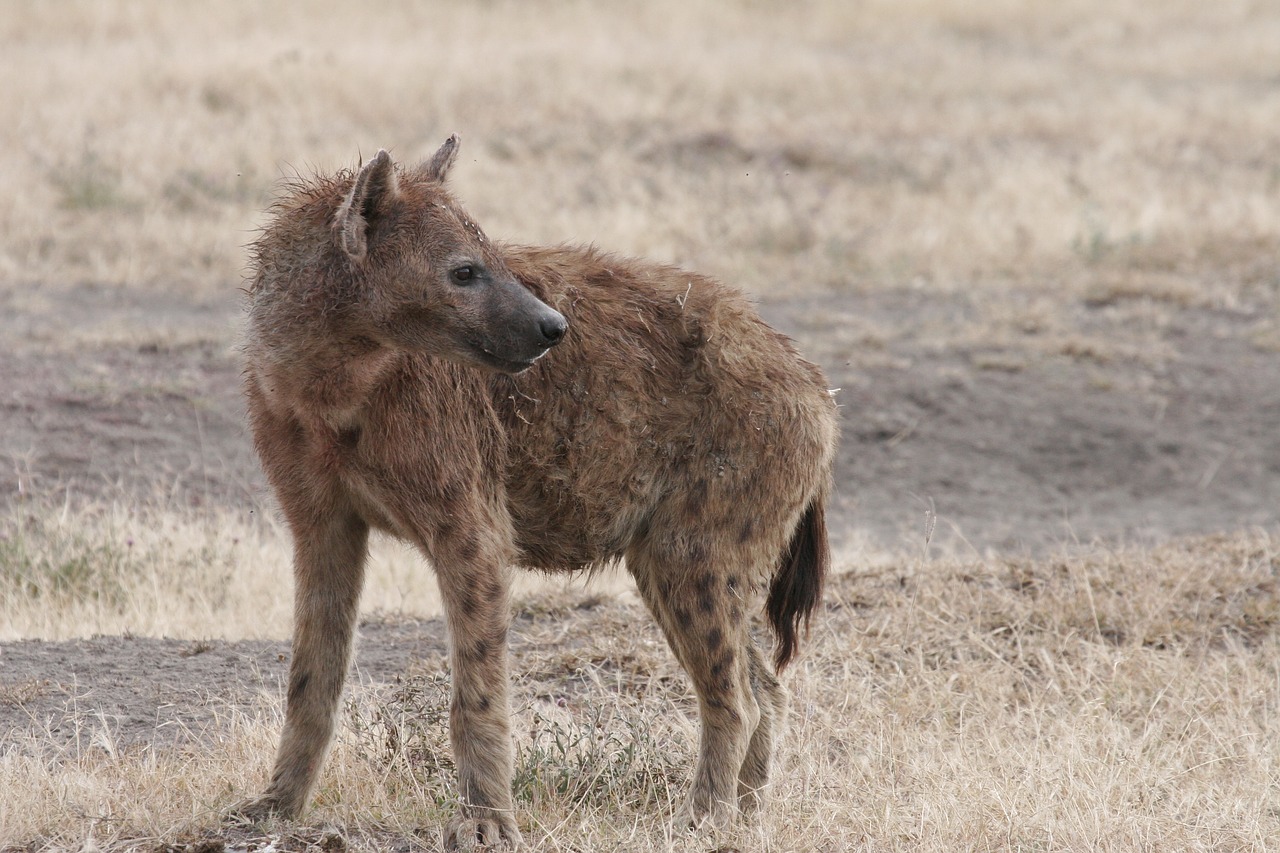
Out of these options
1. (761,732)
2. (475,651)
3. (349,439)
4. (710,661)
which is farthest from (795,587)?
(349,439)

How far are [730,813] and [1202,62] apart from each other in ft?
71.0

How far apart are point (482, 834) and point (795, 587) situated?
142cm

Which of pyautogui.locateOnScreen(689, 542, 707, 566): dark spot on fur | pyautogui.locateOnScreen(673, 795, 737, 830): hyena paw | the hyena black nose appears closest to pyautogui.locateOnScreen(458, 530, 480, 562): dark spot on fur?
the hyena black nose

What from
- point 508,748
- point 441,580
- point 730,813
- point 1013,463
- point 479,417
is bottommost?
point 1013,463

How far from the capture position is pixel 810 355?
435 inches

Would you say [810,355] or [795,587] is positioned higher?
[795,587]

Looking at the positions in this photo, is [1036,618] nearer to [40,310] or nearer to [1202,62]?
[40,310]

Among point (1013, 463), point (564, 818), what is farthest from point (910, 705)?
point (1013, 463)

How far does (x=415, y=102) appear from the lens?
17.3 m

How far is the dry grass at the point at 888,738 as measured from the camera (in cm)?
416

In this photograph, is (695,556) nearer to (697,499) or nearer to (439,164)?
(697,499)

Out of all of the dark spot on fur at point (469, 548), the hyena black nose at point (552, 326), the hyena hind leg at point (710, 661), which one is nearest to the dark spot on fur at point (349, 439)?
the dark spot on fur at point (469, 548)

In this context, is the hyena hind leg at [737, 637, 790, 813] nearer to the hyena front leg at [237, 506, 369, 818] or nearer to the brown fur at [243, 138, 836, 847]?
the brown fur at [243, 138, 836, 847]

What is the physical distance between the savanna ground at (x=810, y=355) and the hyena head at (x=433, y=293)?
1334 mm
